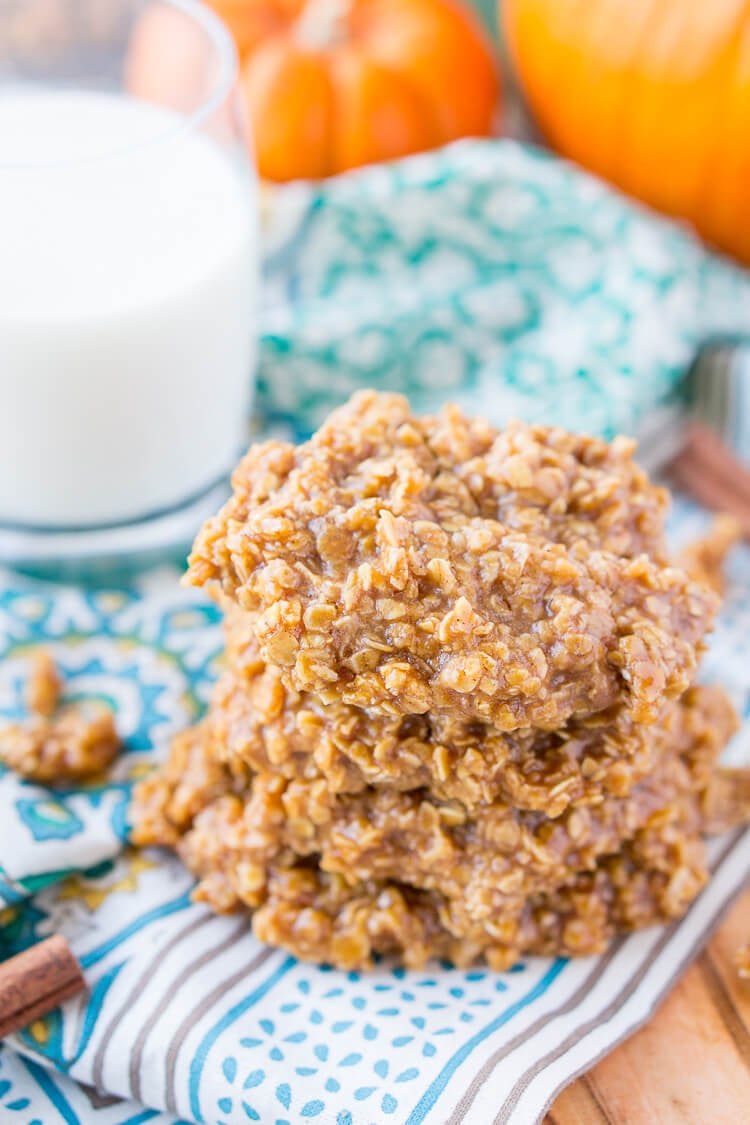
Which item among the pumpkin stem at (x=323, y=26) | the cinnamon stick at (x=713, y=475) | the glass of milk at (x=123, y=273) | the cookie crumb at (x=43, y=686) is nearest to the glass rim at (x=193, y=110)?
the glass of milk at (x=123, y=273)

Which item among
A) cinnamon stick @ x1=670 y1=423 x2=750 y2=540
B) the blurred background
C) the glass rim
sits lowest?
cinnamon stick @ x1=670 y1=423 x2=750 y2=540

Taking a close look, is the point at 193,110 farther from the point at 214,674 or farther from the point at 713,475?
the point at 713,475

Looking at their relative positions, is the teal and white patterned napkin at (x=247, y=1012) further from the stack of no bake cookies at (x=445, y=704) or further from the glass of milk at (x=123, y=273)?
the glass of milk at (x=123, y=273)

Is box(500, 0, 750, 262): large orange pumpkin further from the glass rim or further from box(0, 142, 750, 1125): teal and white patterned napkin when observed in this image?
the glass rim

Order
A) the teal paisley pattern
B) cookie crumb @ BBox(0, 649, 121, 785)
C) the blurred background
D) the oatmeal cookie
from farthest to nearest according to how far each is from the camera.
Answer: the teal paisley pattern < the blurred background < cookie crumb @ BBox(0, 649, 121, 785) < the oatmeal cookie

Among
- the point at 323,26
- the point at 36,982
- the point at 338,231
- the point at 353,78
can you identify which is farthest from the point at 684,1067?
the point at 323,26

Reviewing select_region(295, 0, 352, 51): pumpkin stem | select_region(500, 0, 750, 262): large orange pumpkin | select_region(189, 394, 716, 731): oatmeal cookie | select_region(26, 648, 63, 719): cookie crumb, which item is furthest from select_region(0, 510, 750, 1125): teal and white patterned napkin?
select_region(295, 0, 352, 51): pumpkin stem

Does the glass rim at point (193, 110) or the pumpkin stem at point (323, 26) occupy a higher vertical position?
the glass rim at point (193, 110)
